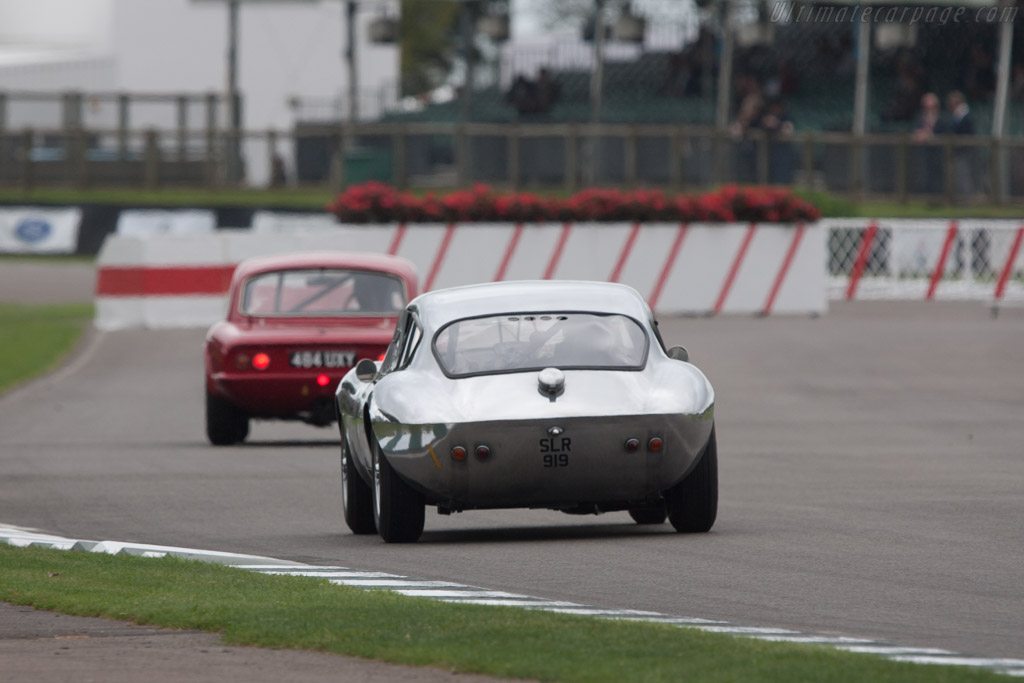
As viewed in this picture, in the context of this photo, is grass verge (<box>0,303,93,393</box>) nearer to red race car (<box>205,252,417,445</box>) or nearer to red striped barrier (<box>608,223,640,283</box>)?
red race car (<box>205,252,417,445</box>)

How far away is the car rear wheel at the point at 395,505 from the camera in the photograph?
1046 cm

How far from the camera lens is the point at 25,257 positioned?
44656 millimetres

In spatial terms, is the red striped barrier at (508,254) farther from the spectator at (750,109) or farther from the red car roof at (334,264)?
the red car roof at (334,264)

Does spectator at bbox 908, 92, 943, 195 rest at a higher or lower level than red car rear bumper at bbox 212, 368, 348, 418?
lower

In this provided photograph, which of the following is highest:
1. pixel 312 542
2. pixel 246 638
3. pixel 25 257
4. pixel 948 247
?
pixel 246 638

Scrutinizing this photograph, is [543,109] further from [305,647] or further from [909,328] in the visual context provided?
[305,647]

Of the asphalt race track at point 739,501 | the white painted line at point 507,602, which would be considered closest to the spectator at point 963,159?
the asphalt race track at point 739,501

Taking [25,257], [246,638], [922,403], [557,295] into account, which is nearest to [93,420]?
[922,403]

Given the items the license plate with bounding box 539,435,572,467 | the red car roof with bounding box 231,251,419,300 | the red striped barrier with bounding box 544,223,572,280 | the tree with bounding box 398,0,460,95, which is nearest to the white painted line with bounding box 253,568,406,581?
the license plate with bounding box 539,435,572,467

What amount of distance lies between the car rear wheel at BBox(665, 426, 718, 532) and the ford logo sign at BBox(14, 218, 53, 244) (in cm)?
3570

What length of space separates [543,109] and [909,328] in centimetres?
1908

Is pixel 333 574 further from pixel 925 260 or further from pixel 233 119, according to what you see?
pixel 233 119

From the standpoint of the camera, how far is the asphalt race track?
28.8ft

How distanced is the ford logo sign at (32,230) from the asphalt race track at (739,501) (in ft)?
67.4
